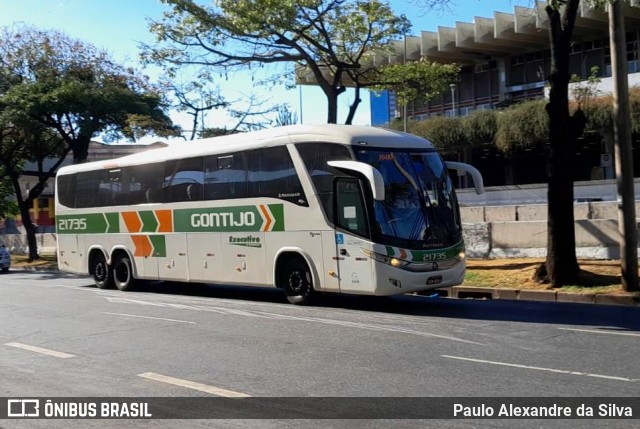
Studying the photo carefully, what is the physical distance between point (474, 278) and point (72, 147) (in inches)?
822

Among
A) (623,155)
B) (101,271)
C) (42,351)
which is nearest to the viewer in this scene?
(42,351)

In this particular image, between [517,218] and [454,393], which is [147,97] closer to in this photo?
[517,218]

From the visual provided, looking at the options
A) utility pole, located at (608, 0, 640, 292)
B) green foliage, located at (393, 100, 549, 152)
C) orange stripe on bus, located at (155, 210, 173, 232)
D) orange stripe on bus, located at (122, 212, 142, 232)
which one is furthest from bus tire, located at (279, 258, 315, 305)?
green foliage, located at (393, 100, 549, 152)

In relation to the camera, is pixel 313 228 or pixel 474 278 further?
pixel 474 278

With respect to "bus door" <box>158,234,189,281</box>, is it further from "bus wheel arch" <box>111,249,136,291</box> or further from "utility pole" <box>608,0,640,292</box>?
"utility pole" <box>608,0,640,292</box>

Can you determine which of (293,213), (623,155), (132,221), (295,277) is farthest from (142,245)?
(623,155)

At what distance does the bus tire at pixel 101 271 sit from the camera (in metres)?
19.0

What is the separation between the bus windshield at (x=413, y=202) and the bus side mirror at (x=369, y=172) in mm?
309

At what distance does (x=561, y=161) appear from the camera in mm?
14680

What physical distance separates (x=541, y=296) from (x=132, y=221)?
10382 mm

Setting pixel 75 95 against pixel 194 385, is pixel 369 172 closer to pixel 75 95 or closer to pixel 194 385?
pixel 194 385

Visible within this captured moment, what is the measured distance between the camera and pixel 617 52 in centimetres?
1356

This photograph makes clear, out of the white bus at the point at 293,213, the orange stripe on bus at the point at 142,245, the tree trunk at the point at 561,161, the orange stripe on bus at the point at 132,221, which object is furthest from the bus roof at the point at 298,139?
the tree trunk at the point at 561,161

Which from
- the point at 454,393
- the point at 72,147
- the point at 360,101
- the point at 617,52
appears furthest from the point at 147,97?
the point at 454,393
